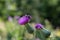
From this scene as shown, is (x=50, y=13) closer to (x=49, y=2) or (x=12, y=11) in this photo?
(x=49, y=2)

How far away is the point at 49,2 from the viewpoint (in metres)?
4.69

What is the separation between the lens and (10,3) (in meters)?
4.16

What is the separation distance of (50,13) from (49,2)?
19.2 inches

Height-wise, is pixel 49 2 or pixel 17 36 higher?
pixel 49 2

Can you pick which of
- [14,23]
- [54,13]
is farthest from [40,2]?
[14,23]

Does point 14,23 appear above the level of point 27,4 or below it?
below

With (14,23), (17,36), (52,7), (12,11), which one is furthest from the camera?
(52,7)

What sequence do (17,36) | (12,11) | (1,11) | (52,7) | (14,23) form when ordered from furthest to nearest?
(52,7)
(1,11)
(12,11)
(14,23)
(17,36)

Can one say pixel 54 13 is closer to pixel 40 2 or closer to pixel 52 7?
pixel 52 7

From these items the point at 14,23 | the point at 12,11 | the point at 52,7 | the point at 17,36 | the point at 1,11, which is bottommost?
the point at 17,36

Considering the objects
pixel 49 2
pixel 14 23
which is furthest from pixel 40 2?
pixel 14 23

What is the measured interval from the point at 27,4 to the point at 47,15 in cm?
52

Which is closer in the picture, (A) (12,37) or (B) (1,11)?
(A) (12,37)

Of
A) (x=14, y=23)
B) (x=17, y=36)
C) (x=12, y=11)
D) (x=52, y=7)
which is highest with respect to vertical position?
(x=52, y=7)
